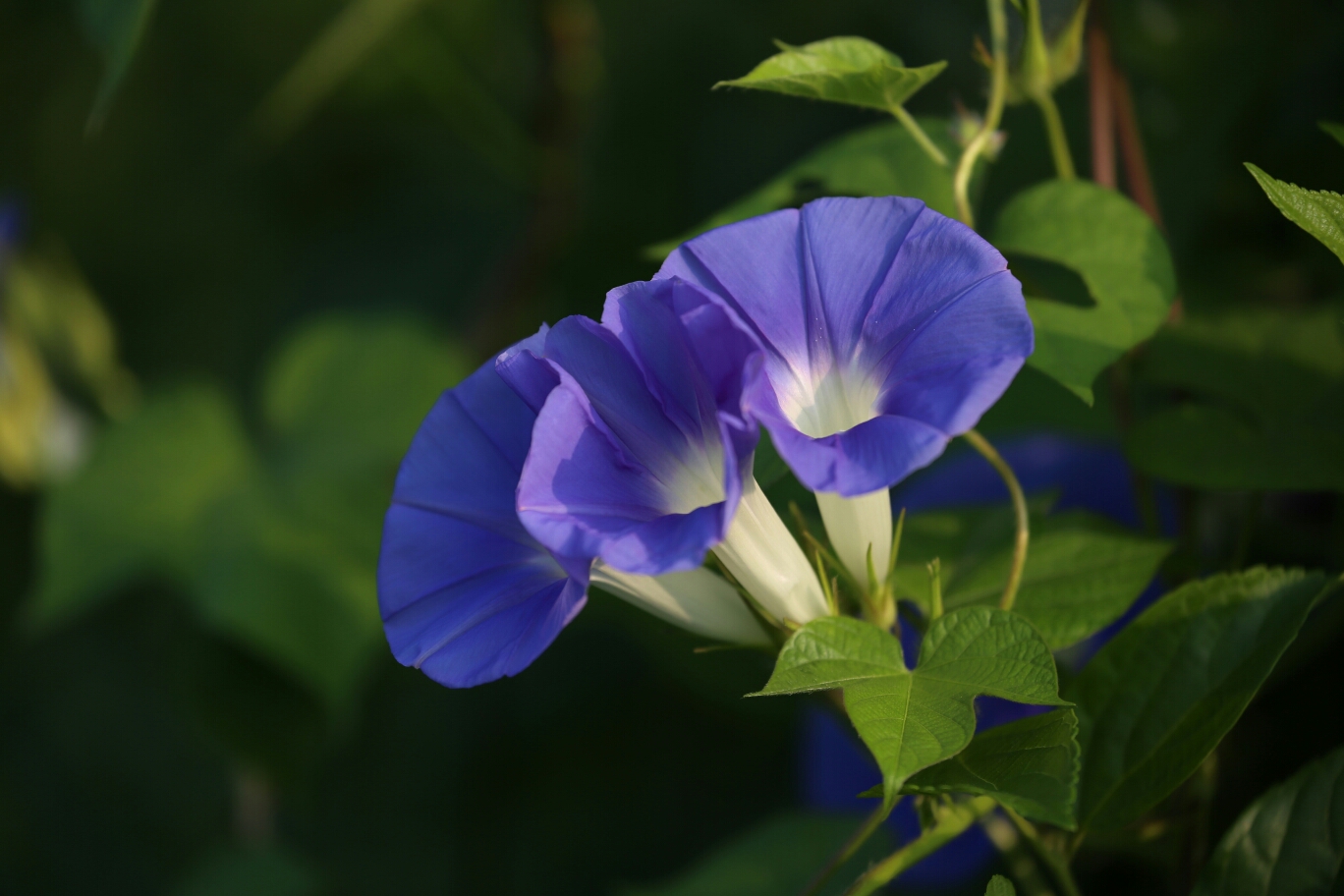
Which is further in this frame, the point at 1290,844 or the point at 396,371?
the point at 396,371

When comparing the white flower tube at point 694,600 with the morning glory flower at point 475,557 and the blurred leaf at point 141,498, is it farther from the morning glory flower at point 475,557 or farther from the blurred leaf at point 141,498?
the blurred leaf at point 141,498

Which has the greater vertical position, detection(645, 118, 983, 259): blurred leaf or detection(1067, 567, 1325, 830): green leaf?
detection(645, 118, 983, 259): blurred leaf

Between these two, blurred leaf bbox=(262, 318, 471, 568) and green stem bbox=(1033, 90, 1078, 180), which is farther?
blurred leaf bbox=(262, 318, 471, 568)

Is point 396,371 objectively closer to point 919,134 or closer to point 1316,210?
point 919,134

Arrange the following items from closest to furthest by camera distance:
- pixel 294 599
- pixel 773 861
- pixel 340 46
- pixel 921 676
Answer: pixel 921 676 < pixel 773 861 < pixel 294 599 < pixel 340 46

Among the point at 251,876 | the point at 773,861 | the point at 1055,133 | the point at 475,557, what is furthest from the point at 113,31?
the point at 251,876

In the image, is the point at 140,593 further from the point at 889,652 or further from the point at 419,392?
the point at 889,652

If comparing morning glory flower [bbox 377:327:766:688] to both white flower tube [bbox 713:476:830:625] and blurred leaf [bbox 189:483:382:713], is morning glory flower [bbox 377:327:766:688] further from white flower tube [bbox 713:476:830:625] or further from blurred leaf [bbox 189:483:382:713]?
blurred leaf [bbox 189:483:382:713]

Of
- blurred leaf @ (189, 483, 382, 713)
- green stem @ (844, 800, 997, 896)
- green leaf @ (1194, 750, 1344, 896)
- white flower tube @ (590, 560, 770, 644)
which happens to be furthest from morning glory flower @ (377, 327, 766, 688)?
blurred leaf @ (189, 483, 382, 713)
